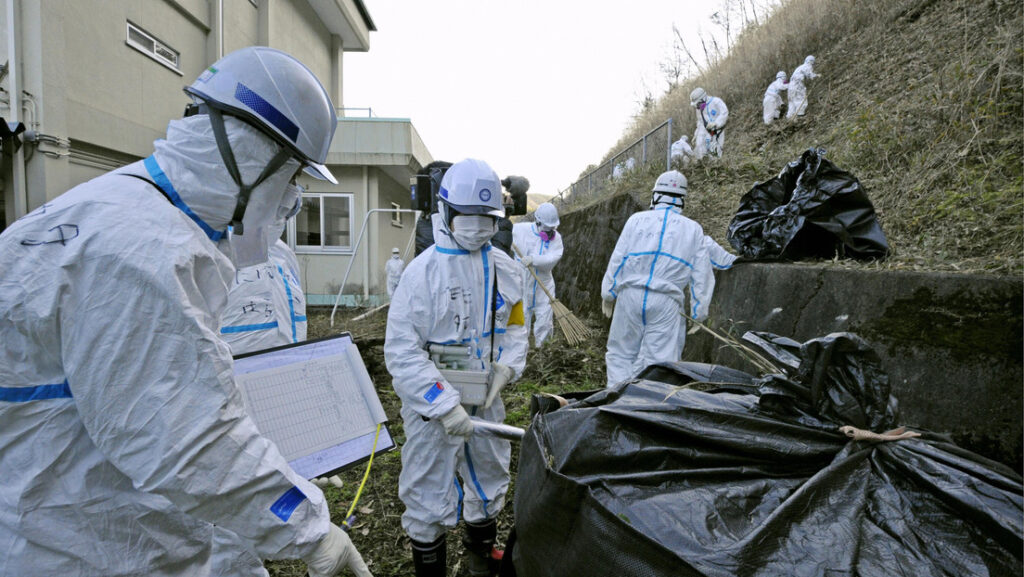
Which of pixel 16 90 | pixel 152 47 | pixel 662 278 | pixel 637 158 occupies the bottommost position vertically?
pixel 662 278

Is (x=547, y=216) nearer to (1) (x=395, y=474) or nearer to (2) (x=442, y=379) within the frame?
(1) (x=395, y=474)

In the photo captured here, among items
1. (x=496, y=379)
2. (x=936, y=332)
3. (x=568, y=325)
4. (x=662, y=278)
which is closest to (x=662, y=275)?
(x=662, y=278)

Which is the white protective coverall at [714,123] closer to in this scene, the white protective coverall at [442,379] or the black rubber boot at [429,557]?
the white protective coverall at [442,379]

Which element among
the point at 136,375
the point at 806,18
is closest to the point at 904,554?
the point at 136,375

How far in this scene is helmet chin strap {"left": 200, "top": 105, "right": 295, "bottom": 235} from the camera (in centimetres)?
122

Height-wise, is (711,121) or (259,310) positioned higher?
(711,121)

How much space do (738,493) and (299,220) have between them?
488 inches

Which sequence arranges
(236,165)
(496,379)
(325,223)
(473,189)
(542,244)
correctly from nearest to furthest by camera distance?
(236,165) → (473,189) → (496,379) → (542,244) → (325,223)

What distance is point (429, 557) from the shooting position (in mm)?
2566

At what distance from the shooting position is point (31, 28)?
6.04 m

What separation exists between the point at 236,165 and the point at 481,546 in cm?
231

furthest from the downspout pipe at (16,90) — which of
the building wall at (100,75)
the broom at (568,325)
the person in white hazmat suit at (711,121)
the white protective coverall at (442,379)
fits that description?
the person in white hazmat suit at (711,121)

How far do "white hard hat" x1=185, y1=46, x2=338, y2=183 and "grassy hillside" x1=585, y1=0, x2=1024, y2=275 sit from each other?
11.5ft

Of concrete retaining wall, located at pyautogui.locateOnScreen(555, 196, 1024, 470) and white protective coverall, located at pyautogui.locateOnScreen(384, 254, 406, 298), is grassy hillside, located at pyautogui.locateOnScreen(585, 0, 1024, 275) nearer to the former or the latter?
concrete retaining wall, located at pyautogui.locateOnScreen(555, 196, 1024, 470)
